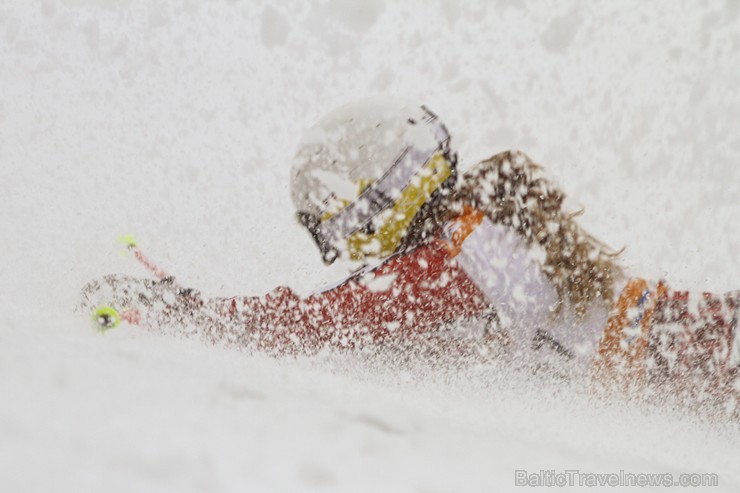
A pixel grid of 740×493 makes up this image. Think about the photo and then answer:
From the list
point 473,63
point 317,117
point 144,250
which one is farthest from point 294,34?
point 144,250

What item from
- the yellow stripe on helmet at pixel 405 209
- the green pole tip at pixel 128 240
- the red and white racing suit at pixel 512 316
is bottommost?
the red and white racing suit at pixel 512 316

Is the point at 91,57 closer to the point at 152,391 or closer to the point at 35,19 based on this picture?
the point at 35,19

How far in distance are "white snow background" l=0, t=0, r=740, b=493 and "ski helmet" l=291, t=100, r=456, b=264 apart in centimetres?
14

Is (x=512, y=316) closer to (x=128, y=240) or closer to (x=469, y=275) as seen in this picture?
(x=469, y=275)

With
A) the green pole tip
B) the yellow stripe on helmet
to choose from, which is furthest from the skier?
the green pole tip

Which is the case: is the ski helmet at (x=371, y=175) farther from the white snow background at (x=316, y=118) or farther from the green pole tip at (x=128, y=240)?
the green pole tip at (x=128, y=240)

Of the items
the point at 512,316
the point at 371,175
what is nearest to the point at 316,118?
the point at 371,175

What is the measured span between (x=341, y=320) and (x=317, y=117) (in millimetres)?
339

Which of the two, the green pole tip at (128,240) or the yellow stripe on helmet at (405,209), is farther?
the green pole tip at (128,240)

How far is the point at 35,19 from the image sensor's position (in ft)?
3.20

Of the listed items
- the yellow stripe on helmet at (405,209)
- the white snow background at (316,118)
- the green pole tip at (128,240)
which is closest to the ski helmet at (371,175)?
the yellow stripe on helmet at (405,209)

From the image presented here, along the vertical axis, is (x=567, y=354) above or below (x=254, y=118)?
below

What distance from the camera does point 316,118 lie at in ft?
3.08

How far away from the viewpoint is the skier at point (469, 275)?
666 millimetres
